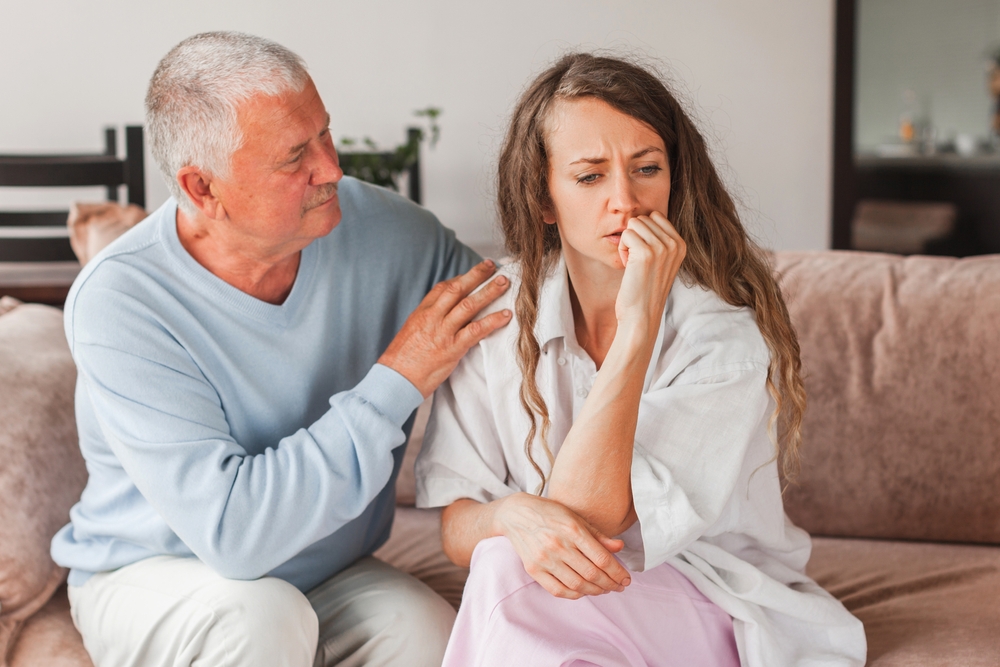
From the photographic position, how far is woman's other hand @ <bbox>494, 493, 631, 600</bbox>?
1140mm

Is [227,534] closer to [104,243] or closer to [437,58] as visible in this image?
[104,243]

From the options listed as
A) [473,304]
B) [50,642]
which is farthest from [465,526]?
[50,642]

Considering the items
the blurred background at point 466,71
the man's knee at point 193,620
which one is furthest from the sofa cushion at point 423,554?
the blurred background at point 466,71

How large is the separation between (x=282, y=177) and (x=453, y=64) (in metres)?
2.05

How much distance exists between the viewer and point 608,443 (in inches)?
45.8

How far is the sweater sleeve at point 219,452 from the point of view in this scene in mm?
1279

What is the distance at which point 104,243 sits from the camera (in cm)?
204

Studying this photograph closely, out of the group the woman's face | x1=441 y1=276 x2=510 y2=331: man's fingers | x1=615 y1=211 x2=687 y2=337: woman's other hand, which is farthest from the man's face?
x1=615 y1=211 x2=687 y2=337: woman's other hand

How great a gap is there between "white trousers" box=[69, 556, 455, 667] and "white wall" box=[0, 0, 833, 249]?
174 centimetres

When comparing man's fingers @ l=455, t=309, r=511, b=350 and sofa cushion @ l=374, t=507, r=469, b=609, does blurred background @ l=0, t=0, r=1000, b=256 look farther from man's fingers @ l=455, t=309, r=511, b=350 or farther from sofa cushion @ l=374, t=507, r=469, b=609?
man's fingers @ l=455, t=309, r=511, b=350

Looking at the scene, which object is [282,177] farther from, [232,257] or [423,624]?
[423,624]

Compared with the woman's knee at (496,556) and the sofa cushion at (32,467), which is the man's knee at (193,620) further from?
the woman's knee at (496,556)

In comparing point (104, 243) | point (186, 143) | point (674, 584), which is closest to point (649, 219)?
point (674, 584)

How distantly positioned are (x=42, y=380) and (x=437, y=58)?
1981 millimetres
